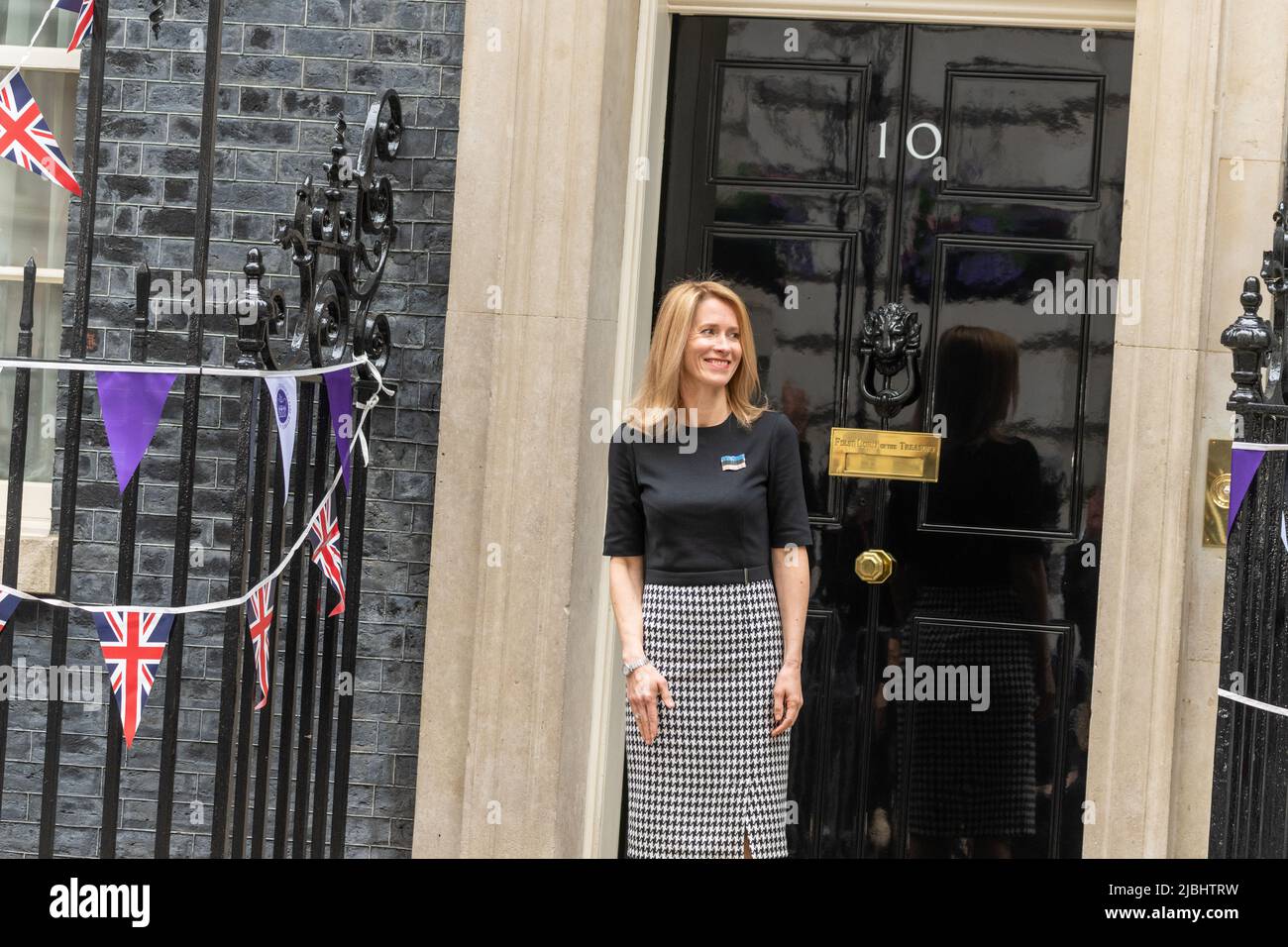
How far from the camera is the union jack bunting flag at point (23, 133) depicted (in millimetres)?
3711

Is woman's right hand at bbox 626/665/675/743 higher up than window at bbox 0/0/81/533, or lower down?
lower down

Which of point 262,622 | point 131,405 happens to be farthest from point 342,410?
point 131,405

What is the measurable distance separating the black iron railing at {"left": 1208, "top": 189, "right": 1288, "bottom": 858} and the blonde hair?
49.1 inches

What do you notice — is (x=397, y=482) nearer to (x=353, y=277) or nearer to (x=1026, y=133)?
(x=353, y=277)

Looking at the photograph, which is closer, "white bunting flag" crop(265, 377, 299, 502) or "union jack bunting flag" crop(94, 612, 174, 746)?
"union jack bunting flag" crop(94, 612, 174, 746)

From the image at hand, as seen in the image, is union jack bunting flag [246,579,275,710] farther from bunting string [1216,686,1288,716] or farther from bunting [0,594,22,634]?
bunting string [1216,686,1288,716]

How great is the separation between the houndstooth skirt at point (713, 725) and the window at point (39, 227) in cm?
279

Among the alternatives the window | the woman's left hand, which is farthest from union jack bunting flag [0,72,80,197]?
the woman's left hand

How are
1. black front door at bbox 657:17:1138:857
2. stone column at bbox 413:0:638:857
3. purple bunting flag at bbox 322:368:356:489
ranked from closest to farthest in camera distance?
purple bunting flag at bbox 322:368:356:489 → stone column at bbox 413:0:638:857 → black front door at bbox 657:17:1138:857

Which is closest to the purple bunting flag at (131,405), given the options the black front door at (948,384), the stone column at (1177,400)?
the black front door at (948,384)

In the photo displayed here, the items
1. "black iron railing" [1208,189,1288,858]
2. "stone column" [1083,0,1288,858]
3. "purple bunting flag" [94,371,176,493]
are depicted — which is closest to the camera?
"purple bunting flag" [94,371,176,493]

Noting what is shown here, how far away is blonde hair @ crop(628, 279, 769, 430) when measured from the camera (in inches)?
161

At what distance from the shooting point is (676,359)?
4.09 meters
